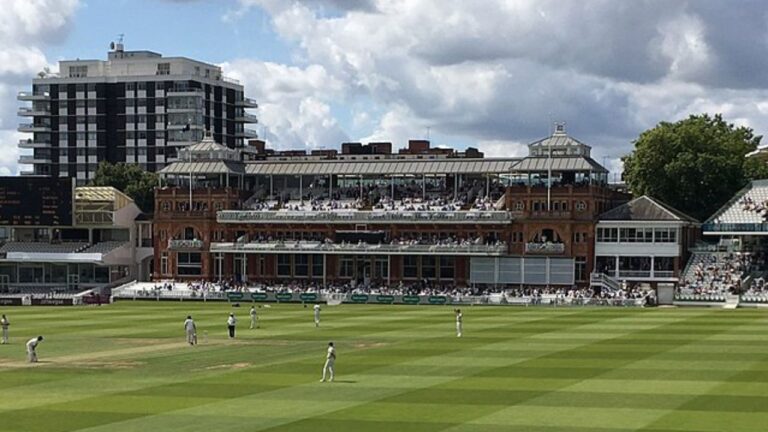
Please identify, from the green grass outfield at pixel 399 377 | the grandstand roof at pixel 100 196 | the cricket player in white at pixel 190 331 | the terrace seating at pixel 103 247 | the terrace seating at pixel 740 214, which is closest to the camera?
the green grass outfield at pixel 399 377

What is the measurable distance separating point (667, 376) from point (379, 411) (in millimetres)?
10883

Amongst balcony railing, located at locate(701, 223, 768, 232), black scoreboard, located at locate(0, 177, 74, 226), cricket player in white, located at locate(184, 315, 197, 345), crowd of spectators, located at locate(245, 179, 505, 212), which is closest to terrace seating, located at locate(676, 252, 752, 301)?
balcony railing, located at locate(701, 223, 768, 232)

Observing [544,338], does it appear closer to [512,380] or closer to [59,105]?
[512,380]

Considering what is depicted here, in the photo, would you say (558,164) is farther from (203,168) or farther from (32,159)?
(32,159)

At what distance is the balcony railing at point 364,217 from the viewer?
91250 millimetres

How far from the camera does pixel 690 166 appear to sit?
9512 cm

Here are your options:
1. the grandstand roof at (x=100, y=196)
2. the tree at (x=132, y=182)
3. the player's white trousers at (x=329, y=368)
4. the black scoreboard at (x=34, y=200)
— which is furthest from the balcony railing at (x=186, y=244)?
the player's white trousers at (x=329, y=368)

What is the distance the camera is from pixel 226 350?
153 feet

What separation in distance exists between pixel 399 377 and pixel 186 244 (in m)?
65.2

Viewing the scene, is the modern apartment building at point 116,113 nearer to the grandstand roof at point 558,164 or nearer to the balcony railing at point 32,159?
the balcony railing at point 32,159

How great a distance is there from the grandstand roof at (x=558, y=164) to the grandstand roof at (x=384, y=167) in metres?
1.26

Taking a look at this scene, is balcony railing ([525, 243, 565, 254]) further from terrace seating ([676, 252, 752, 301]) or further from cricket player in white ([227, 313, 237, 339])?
cricket player in white ([227, 313, 237, 339])

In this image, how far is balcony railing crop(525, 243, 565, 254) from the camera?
293 feet

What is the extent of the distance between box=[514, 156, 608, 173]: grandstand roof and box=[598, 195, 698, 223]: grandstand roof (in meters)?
3.79
